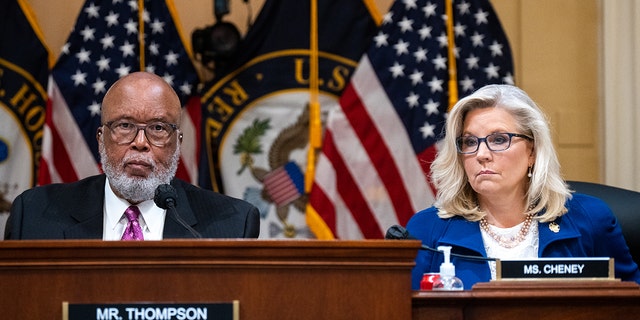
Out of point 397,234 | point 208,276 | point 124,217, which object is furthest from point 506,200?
point 208,276

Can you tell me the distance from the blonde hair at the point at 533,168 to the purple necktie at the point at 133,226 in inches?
43.6

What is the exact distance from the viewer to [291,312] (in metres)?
2.42

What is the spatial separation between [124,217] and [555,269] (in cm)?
173

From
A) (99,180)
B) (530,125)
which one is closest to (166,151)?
(99,180)

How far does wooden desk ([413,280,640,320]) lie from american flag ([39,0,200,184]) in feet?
11.7

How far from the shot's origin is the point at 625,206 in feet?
13.3

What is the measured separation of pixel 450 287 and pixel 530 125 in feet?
3.68

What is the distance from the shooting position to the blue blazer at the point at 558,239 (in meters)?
3.63

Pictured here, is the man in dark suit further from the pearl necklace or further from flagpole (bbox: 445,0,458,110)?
flagpole (bbox: 445,0,458,110)

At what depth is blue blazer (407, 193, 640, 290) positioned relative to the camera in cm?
363

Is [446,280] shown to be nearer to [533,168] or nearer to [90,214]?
[533,168]

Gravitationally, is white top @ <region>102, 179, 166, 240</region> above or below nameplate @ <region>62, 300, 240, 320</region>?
above

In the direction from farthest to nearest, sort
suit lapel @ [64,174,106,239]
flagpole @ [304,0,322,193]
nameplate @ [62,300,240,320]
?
flagpole @ [304,0,322,193] → suit lapel @ [64,174,106,239] → nameplate @ [62,300,240,320]

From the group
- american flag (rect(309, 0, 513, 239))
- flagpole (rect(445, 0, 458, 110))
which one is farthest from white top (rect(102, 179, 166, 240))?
flagpole (rect(445, 0, 458, 110))
